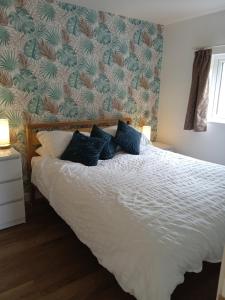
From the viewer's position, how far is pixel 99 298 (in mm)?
1732

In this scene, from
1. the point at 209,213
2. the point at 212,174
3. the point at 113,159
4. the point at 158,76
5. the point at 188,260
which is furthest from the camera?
the point at 158,76

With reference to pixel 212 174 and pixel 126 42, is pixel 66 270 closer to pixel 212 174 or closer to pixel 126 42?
pixel 212 174

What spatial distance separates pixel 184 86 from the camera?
3.59 m

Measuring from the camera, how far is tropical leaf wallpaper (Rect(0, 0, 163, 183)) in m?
2.70

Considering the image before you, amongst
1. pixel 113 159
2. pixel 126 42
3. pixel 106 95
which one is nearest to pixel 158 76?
pixel 126 42

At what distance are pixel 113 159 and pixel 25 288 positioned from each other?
1.55 m

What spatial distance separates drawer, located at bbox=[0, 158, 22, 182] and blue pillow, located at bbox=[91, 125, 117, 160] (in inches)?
36.9

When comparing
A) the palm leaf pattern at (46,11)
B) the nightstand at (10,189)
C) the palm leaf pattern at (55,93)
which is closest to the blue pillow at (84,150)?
the nightstand at (10,189)

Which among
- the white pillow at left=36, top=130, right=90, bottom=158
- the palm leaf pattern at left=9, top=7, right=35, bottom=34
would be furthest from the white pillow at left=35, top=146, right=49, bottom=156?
the palm leaf pattern at left=9, top=7, right=35, bottom=34

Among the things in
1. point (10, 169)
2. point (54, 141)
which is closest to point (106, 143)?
point (54, 141)

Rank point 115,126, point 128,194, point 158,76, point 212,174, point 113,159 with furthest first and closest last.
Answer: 1. point 158,76
2. point 115,126
3. point 113,159
4. point 212,174
5. point 128,194

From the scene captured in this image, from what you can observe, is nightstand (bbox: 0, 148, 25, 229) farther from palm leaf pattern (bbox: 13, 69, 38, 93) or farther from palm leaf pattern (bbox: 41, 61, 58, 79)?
palm leaf pattern (bbox: 41, 61, 58, 79)

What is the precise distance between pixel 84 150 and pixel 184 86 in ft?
6.34

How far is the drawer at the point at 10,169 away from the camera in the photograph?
2.40m
